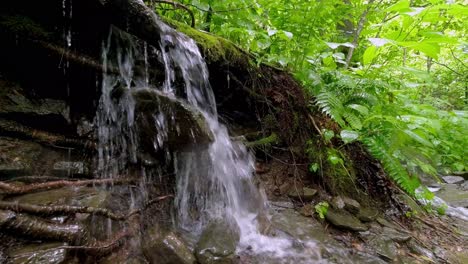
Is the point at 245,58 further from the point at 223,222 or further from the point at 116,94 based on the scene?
the point at 223,222

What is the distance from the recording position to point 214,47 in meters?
3.09

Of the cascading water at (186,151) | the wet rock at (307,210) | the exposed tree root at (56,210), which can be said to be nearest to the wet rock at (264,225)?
the cascading water at (186,151)

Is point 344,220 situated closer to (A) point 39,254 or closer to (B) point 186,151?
(B) point 186,151

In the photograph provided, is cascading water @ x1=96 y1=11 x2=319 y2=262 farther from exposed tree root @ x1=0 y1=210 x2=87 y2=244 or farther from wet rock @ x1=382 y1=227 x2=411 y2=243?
wet rock @ x1=382 y1=227 x2=411 y2=243

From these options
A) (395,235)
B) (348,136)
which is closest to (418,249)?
(395,235)

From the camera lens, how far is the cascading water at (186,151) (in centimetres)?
245

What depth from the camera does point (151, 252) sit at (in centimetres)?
187

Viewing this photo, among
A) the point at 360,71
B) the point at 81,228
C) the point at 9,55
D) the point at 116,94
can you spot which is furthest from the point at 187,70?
the point at 360,71

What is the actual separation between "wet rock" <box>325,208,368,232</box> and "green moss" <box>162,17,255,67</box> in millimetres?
2107

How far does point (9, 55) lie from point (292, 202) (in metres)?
3.10

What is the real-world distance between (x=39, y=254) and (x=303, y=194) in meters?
2.57

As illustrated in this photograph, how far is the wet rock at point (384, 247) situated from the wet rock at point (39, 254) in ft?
8.90

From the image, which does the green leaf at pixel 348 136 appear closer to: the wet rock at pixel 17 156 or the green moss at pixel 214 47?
the green moss at pixel 214 47

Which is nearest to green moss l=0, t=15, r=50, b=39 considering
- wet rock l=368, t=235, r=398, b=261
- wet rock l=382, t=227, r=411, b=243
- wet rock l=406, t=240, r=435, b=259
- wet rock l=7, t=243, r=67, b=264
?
wet rock l=7, t=243, r=67, b=264
